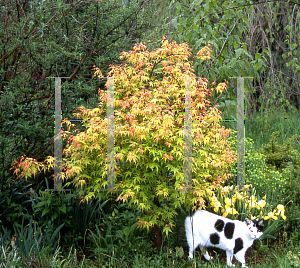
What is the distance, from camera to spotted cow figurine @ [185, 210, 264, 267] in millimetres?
3627

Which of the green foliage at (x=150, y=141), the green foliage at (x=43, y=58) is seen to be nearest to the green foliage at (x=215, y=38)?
the green foliage at (x=43, y=58)

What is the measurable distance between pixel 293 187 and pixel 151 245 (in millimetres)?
2215

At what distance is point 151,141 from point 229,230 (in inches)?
52.1

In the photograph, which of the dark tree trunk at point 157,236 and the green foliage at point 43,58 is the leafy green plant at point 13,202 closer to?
the green foliage at point 43,58

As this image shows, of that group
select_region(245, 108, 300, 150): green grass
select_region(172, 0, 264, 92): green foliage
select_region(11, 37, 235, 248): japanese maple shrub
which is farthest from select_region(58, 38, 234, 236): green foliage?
select_region(245, 108, 300, 150): green grass

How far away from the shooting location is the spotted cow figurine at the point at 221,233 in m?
3.63

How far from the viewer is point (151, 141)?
3295 millimetres

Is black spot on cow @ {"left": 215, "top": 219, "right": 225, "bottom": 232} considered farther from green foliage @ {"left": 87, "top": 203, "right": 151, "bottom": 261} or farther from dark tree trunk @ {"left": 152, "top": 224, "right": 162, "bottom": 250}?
green foliage @ {"left": 87, "top": 203, "right": 151, "bottom": 261}

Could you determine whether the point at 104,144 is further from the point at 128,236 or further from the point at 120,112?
the point at 128,236

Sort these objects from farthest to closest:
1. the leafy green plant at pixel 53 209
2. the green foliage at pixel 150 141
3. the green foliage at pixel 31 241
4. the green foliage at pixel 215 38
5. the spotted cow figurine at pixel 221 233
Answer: the green foliage at pixel 215 38, the leafy green plant at pixel 53 209, the spotted cow figurine at pixel 221 233, the green foliage at pixel 31 241, the green foliage at pixel 150 141

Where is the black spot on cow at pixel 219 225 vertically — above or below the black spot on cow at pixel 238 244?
above

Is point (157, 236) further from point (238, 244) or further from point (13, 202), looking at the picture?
point (13, 202)

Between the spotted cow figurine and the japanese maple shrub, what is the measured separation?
302 mm

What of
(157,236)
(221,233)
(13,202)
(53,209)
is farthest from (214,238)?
(13,202)
